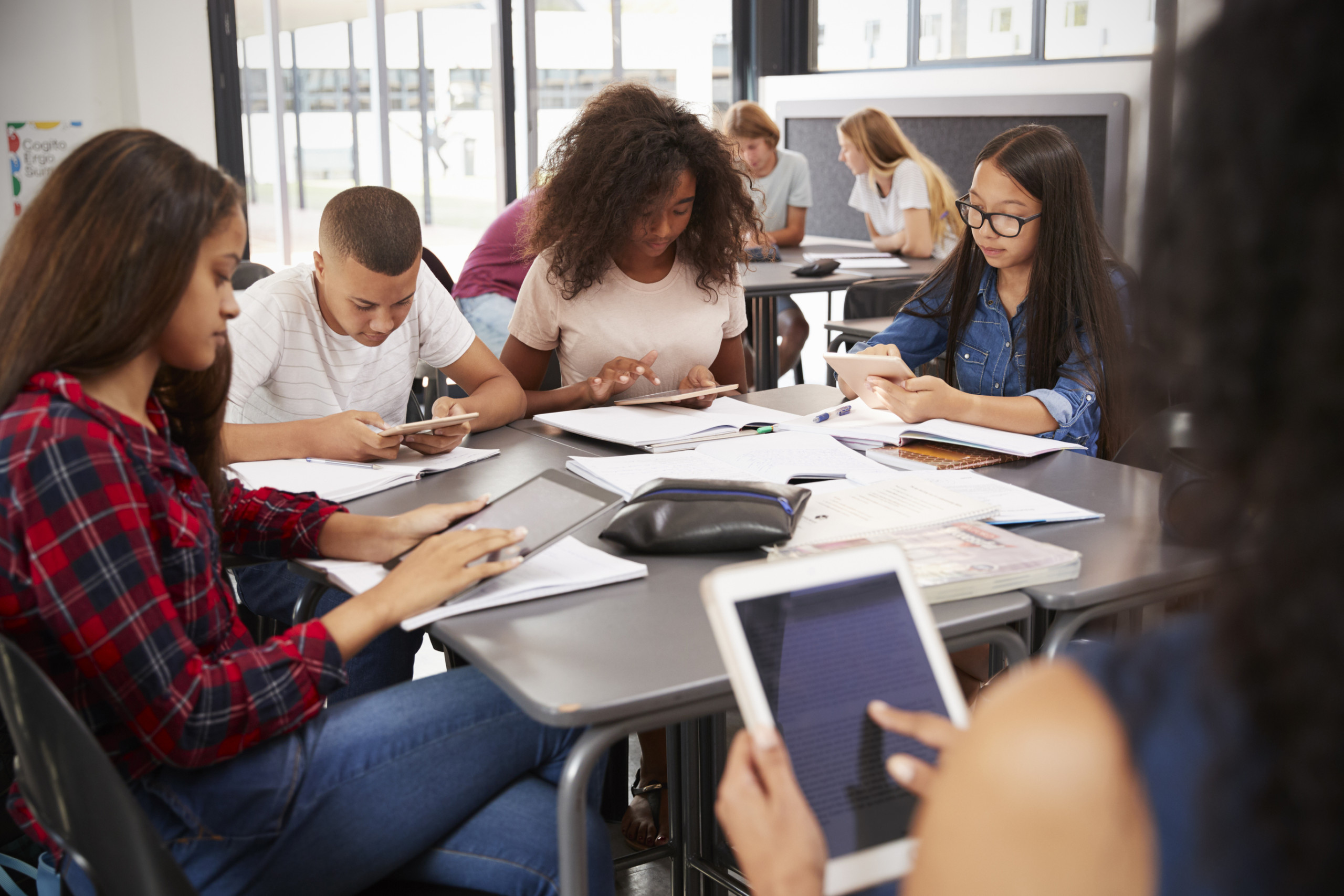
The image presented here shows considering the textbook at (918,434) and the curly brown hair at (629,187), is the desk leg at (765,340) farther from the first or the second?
the textbook at (918,434)

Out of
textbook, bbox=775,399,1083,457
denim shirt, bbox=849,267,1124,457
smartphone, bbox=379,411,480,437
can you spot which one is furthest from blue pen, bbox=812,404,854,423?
smartphone, bbox=379,411,480,437

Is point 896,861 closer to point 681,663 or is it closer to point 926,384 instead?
point 681,663

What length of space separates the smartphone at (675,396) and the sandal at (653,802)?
2.15 ft

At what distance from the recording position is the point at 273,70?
15.5 feet

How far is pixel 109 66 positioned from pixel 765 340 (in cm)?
257

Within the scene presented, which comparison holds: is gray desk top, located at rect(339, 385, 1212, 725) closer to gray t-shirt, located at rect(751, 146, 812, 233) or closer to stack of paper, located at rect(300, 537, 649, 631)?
stack of paper, located at rect(300, 537, 649, 631)

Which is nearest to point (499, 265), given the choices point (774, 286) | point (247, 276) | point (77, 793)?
point (247, 276)

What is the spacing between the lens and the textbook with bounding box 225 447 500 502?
155cm

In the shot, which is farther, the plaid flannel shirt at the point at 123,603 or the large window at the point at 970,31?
the large window at the point at 970,31

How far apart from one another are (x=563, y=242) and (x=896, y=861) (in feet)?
5.55

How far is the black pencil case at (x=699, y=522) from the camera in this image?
1.30 m

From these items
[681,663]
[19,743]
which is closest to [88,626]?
[19,743]

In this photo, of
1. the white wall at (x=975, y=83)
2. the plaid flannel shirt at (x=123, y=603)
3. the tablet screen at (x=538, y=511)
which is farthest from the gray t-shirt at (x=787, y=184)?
the plaid flannel shirt at (x=123, y=603)

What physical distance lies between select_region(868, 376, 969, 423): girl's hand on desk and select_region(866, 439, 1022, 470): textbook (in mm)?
60
